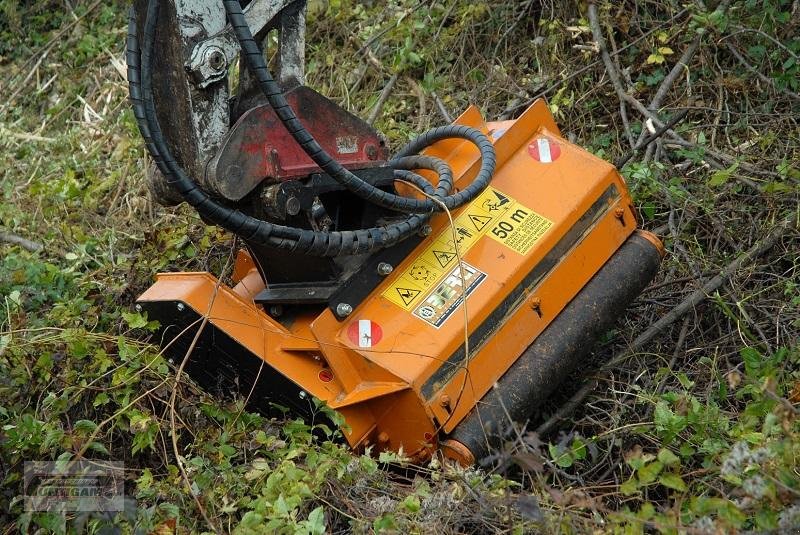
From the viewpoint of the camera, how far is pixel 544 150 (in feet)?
11.9

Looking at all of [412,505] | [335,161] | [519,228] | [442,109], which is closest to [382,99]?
[442,109]

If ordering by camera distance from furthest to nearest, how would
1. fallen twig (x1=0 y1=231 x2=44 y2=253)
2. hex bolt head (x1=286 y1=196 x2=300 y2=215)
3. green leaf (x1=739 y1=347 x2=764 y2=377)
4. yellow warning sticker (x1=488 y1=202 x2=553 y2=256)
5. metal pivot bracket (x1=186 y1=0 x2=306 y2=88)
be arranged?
fallen twig (x1=0 y1=231 x2=44 y2=253), yellow warning sticker (x1=488 y1=202 x2=553 y2=256), green leaf (x1=739 y1=347 x2=764 y2=377), hex bolt head (x1=286 y1=196 x2=300 y2=215), metal pivot bracket (x1=186 y1=0 x2=306 y2=88)

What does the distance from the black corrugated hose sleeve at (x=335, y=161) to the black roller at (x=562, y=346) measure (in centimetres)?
56

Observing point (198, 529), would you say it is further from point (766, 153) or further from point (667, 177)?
point (766, 153)

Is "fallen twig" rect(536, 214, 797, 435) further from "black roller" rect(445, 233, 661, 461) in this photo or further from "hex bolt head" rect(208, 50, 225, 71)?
"hex bolt head" rect(208, 50, 225, 71)

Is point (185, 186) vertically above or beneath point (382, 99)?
beneath

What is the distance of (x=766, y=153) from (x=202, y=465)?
2844mm

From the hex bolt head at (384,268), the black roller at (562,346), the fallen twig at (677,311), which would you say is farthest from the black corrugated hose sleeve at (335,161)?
the fallen twig at (677,311)

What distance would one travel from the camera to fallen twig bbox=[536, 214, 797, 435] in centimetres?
356

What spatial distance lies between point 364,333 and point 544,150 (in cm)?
103

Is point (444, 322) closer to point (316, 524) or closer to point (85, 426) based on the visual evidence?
point (316, 524)

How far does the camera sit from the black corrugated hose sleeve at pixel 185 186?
278 cm

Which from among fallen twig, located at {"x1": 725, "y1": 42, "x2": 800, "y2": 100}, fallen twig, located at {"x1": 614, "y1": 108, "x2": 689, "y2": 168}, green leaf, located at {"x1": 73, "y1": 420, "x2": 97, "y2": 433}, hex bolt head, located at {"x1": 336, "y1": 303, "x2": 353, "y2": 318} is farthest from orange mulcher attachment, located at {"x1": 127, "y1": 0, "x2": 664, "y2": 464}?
fallen twig, located at {"x1": 725, "y1": 42, "x2": 800, "y2": 100}

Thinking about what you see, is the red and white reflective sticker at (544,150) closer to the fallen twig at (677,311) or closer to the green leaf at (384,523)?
the fallen twig at (677,311)
